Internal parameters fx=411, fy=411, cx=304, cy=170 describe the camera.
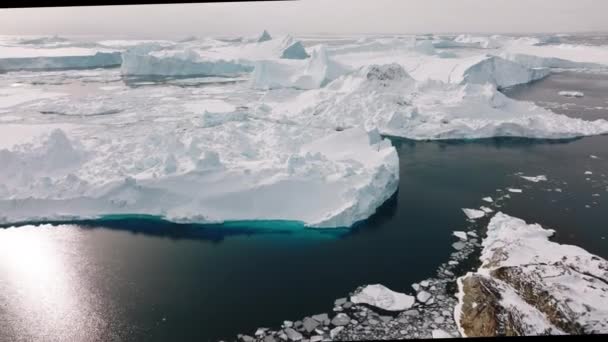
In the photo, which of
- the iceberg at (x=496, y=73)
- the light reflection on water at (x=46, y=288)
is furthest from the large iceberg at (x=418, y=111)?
the light reflection on water at (x=46, y=288)

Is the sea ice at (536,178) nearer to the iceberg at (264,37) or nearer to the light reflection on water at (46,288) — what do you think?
the light reflection on water at (46,288)

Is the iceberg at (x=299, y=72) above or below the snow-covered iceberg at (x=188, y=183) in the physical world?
above

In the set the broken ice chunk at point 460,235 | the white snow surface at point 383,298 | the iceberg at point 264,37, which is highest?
the iceberg at point 264,37

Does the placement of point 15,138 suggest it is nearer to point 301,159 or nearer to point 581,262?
point 301,159

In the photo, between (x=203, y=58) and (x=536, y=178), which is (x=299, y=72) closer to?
(x=203, y=58)

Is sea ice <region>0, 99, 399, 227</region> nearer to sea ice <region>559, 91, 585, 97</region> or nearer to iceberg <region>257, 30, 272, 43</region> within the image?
sea ice <region>559, 91, 585, 97</region>

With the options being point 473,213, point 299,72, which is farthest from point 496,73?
point 473,213
